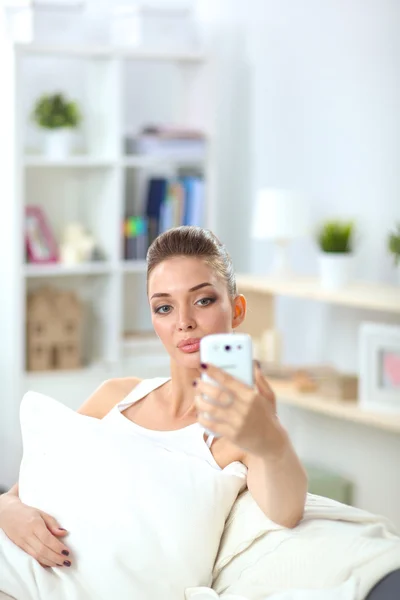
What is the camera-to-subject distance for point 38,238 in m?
3.94

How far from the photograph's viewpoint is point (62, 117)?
393 centimetres

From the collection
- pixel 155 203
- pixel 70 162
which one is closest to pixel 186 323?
pixel 70 162

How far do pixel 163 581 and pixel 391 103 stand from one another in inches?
91.1

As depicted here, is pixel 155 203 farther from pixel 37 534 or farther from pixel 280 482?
pixel 280 482

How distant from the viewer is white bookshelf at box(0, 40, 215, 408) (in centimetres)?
379

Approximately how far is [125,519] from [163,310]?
34cm

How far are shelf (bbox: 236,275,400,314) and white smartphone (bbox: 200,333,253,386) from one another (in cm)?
169

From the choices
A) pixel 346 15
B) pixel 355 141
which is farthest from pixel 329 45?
pixel 355 141

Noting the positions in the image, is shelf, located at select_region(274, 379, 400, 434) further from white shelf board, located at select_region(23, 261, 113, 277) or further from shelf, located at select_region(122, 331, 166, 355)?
white shelf board, located at select_region(23, 261, 113, 277)

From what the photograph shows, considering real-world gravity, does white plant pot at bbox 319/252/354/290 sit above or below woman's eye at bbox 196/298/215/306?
below

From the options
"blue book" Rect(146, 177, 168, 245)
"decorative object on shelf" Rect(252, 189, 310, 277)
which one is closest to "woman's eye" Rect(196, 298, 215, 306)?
"decorative object on shelf" Rect(252, 189, 310, 277)

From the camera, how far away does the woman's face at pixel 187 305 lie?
1652 mm

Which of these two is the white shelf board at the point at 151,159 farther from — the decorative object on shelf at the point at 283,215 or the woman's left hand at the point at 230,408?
the woman's left hand at the point at 230,408

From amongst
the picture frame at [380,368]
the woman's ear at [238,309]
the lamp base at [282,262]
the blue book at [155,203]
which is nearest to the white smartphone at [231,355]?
the woman's ear at [238,309]
